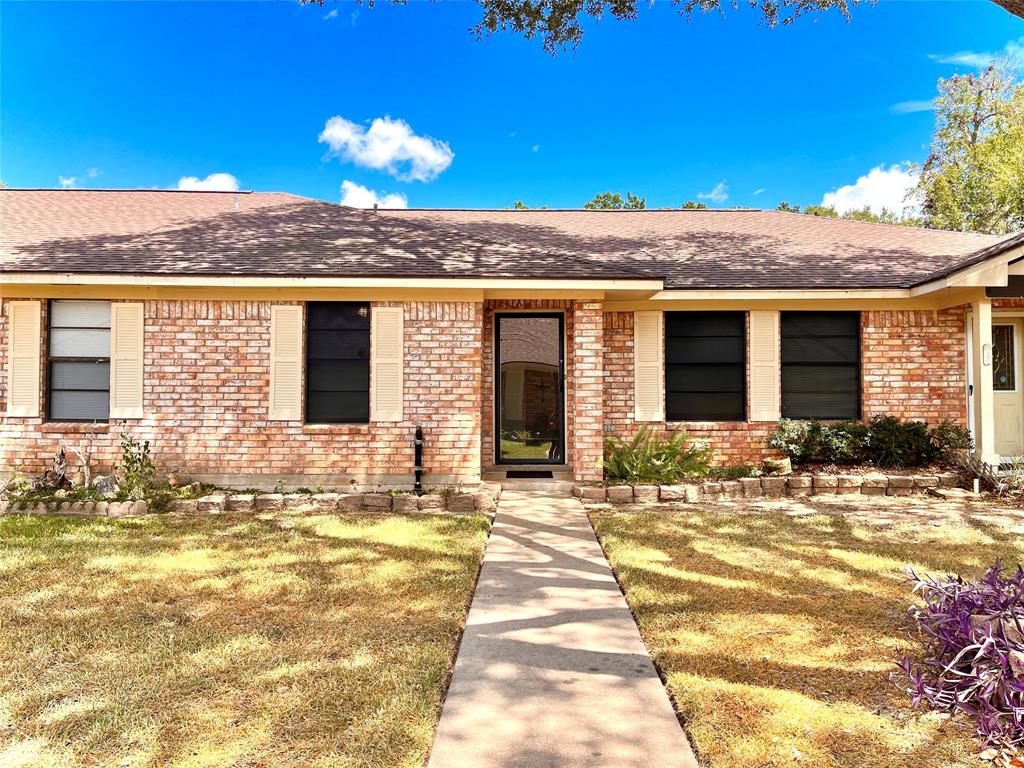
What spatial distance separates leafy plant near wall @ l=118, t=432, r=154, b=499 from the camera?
6660mm

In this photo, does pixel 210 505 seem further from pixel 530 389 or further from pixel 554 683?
pixel 554 683

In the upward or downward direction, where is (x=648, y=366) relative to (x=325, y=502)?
upward

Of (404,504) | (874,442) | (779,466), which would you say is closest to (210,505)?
(404,504)

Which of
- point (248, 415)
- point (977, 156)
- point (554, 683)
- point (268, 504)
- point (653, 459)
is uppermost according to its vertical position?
point (977, 156)

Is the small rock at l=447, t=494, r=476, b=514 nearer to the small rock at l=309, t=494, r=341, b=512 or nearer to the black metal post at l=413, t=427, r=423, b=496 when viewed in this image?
the black metal post at l=413, t=427, r=423, b=496

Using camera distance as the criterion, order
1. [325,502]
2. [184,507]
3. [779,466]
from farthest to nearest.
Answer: [779,466] → [325,502] → [184,507]

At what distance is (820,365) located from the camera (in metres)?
8.62

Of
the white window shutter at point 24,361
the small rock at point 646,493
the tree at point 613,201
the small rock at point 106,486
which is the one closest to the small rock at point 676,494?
the small rock at point 646,493

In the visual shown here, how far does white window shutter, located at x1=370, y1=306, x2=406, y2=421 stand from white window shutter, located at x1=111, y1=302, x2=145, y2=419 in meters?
3.12

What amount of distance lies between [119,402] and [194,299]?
67.3 inches

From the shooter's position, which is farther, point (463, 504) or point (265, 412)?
point (265, 412)

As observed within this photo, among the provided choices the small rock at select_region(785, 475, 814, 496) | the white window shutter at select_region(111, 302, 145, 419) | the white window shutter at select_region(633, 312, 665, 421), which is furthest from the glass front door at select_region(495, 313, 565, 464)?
the white window shutter at select_region(111, 302, 145, 419)

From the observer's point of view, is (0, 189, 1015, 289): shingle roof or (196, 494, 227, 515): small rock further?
(0, 189, 1015, 289): shingle roof

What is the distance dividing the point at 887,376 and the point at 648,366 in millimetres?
3598
